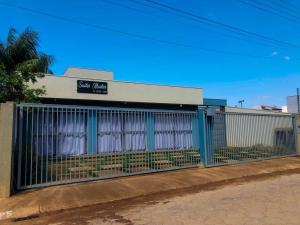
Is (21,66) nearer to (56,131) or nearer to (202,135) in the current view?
(56,131)

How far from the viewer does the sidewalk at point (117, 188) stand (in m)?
7.38

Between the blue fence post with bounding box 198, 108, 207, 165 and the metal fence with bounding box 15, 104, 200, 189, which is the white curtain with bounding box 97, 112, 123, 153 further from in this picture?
the blue fence post with bounding box 198, 108, 207, 165

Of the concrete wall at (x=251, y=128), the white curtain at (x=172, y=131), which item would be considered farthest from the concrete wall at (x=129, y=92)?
the white curtain at (x=172, y=131)

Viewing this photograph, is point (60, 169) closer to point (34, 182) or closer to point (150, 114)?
point (34, 182)

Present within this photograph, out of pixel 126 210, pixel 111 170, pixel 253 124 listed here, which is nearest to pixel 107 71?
pixel 253 124

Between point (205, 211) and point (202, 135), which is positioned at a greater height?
point (202, 135)

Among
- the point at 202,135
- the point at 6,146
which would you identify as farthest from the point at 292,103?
the point at 6,146

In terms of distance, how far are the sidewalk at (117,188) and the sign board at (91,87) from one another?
23.8 feet

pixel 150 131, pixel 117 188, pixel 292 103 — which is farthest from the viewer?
pixel 292 103

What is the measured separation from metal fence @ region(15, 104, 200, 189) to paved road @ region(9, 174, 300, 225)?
2.28m

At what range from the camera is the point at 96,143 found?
10953mm

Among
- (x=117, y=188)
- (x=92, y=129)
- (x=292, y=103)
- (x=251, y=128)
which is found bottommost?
(x=117, y=188)

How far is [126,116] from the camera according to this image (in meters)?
11.0

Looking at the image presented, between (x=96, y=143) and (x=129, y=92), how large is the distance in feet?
25.6
